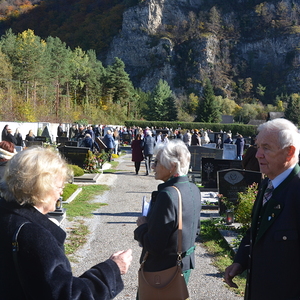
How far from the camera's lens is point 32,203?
204 centimetres

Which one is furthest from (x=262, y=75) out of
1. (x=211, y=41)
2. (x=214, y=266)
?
(x=214, y=266)

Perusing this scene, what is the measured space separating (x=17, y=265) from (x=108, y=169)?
1707cm

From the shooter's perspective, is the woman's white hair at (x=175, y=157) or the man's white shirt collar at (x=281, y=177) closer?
the man's white shirt collar at (x=281, y=177)

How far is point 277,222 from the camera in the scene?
2436mm

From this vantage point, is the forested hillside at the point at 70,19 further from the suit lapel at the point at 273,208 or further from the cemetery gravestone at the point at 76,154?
the suit lapel at the point at 273,208

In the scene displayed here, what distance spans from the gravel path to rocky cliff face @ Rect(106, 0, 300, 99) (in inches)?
4878

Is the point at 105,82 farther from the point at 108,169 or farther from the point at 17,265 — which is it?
the point at 17,265

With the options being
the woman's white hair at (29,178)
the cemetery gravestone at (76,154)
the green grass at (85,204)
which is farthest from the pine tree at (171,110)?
the woman's white hair at (29,178)

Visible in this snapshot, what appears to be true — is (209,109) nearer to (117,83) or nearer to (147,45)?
(117,83)

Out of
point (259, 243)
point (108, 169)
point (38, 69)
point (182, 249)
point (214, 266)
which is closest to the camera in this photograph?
point (259, 243)

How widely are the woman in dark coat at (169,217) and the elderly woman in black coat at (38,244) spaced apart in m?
0.77

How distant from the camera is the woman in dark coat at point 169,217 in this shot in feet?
9.90

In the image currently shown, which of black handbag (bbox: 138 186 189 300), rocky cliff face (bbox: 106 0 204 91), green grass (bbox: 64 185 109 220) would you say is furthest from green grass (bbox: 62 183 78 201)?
rocky cliff face (bbox: 106 0 204 91)

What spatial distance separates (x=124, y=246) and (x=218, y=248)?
1643 mm
